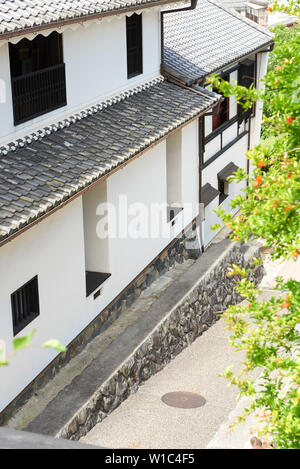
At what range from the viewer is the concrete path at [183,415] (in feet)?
40.2

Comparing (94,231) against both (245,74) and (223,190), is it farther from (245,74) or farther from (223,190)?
(245,74)

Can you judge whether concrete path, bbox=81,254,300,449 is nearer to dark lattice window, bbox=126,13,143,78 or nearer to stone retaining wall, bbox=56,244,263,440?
stone retaining wall, bbox=56,244,263,440

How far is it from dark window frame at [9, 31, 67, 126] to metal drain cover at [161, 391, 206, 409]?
578 cm

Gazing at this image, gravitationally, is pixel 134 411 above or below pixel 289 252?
below

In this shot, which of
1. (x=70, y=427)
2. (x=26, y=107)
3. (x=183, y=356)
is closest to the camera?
(x=70, y=427)

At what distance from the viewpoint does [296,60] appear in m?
8.19

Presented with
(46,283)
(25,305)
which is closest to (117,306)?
(46,283)

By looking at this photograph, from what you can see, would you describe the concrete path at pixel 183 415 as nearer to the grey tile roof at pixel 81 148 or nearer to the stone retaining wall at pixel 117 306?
the stone retaining wall at pixel 117 306

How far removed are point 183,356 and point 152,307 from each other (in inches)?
58.3

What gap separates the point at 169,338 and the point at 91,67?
577cm

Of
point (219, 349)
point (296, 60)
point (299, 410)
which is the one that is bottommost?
point (219, 349)
